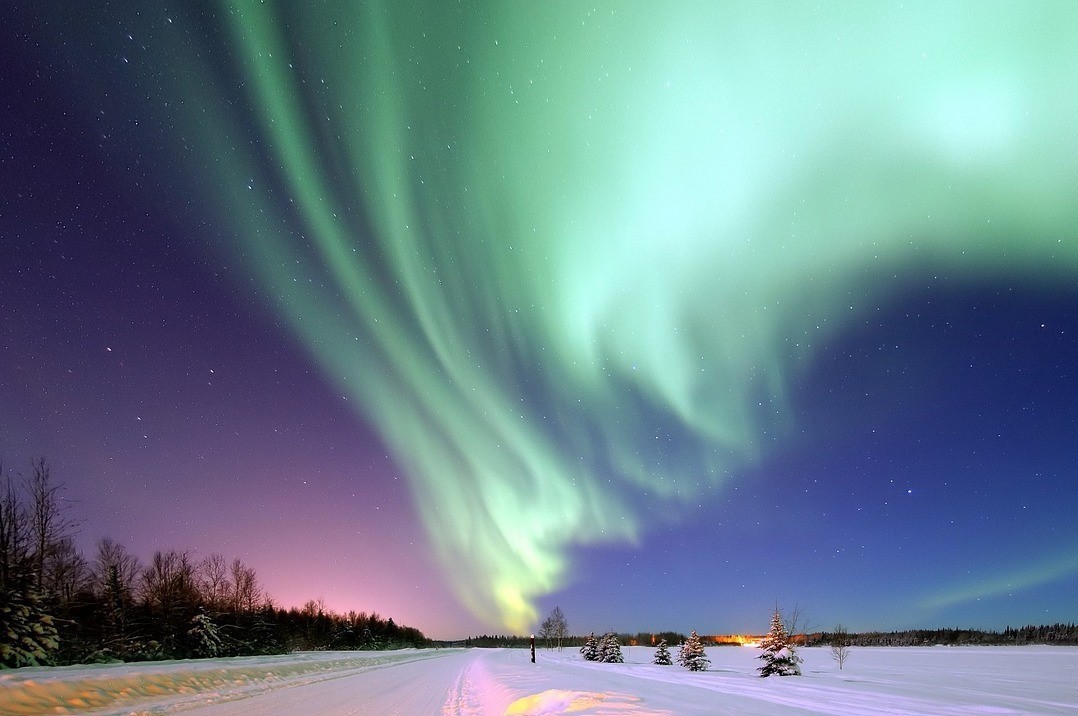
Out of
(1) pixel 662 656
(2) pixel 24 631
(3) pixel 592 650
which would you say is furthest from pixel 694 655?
(2) pixel 24 631

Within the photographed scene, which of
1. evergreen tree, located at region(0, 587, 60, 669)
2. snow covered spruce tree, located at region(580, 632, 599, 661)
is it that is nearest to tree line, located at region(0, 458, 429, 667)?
evergreen tree, located at region(0, 587, 60, 669)

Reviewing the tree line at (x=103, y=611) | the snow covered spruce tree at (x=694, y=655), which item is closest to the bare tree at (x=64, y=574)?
the tree line at (x=103, y=611)

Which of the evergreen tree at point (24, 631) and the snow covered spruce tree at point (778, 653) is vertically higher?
the evergreen tree at point (24, 631)

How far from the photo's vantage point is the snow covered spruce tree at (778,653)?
30000 mm

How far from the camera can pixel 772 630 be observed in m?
31.4

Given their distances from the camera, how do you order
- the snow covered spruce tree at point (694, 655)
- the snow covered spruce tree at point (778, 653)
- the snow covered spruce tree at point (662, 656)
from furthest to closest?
the snow covered spruce tree at point (662, 656) < the snow covered spruce tree at point (694, 655) < the snow covered spruce tree at point (778, 653)

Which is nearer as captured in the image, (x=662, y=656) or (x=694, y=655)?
(x=694, y=655)

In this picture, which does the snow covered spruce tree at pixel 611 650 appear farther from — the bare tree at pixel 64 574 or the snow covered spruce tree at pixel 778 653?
the bare tree at pixel 64 574

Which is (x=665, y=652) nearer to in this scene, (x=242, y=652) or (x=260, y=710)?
(x=242, y=652)

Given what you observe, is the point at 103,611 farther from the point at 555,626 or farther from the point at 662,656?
the point at 555,626

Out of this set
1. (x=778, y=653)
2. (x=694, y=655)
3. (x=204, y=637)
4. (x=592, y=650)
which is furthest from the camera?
(x=592, y=650)

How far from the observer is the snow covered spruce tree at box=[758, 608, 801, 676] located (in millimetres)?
30000

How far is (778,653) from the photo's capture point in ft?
100

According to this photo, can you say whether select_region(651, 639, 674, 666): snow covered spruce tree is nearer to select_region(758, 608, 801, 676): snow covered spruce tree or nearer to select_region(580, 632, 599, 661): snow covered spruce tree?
select_region(580, 632, 599, 661): snow covered spruce tree
